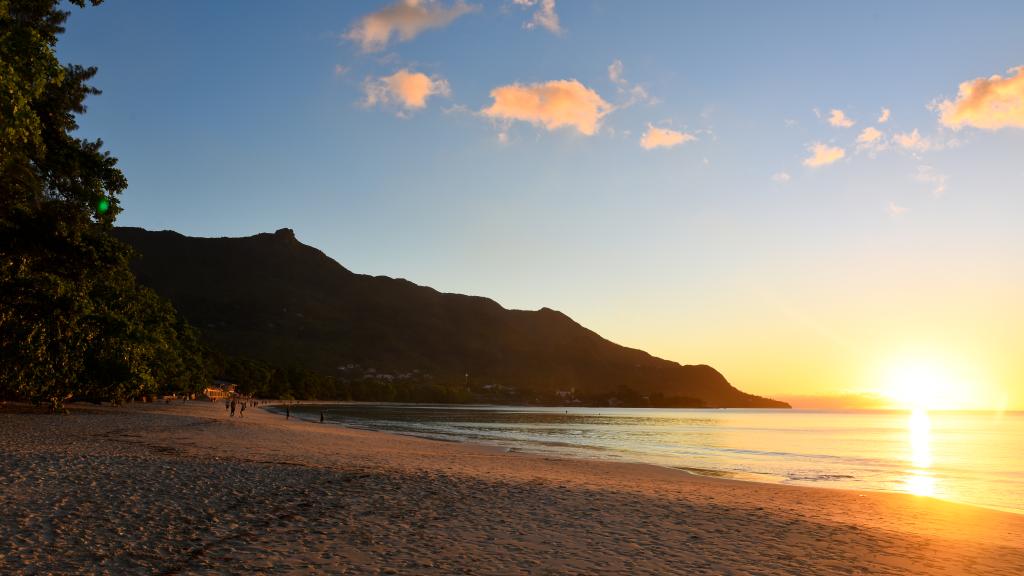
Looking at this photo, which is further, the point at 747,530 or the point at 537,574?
the point at 747,530

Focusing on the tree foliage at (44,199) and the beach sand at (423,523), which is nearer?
the beach sand at (423,523)

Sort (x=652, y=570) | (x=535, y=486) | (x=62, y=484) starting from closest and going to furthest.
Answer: (x=652, y=570), (x=62, y=484), (x=535, y=486)

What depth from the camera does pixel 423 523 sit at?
44.9ft

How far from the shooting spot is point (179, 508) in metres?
13.0

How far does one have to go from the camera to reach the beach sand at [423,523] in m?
10.2

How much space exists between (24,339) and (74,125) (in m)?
14.0

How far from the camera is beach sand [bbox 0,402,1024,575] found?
A: 1023 centimetres

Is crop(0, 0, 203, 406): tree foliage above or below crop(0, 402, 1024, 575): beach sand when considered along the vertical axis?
above

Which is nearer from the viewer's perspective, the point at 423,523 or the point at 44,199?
the point at 423,523

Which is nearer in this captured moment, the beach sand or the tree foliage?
the beach sand

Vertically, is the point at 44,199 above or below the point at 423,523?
above

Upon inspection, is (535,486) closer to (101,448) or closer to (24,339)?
(101,448)

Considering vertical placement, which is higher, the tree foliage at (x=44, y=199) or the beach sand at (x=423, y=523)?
the tree foliage at (x=44, y=199)

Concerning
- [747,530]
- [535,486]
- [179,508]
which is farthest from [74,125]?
[747,530]
